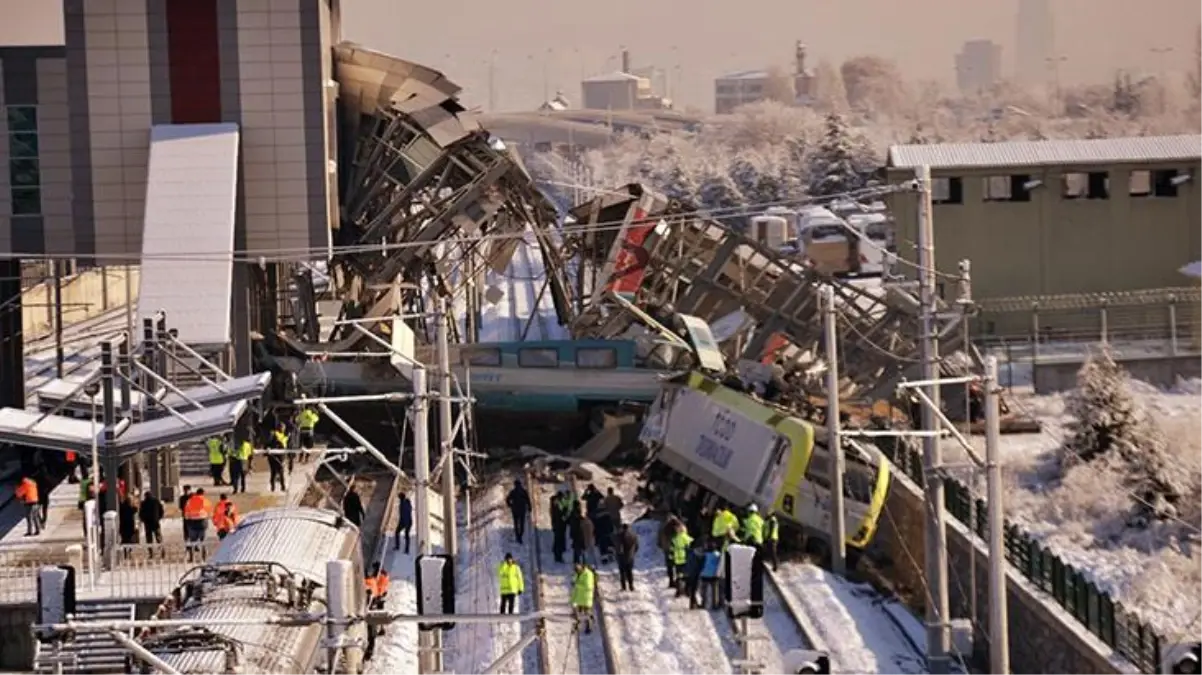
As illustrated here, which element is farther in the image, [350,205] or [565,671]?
[350,205]

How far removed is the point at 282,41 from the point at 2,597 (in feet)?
61.5

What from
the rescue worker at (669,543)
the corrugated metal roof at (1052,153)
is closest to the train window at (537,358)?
the rescue worker at (669,543)

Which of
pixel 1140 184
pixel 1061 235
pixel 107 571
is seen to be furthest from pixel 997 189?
pixel 107 571

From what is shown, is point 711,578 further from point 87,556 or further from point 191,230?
point 191,230

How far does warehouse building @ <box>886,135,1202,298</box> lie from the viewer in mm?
57938

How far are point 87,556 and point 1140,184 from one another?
36339 millimetres

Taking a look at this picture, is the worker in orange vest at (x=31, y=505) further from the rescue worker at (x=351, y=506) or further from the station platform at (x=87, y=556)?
the rescue worker at (x=351, y=506)

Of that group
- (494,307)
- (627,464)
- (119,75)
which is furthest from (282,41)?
(494,307)

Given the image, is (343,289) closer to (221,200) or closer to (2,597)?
(221,200)

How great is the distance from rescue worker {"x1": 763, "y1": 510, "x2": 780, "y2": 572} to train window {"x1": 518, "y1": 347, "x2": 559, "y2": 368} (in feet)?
40.5

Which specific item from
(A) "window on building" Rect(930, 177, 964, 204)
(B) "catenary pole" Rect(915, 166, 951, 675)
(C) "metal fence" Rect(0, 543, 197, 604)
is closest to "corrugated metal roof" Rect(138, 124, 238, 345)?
(C) "metal fence" Rect(0, 543, 197, 604)

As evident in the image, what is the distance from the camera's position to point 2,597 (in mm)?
30219

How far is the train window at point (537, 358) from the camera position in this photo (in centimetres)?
4606

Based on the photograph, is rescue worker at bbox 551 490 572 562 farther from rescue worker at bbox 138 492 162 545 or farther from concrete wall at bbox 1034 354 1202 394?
concrete wall at bbox 1034 354 1202 394
